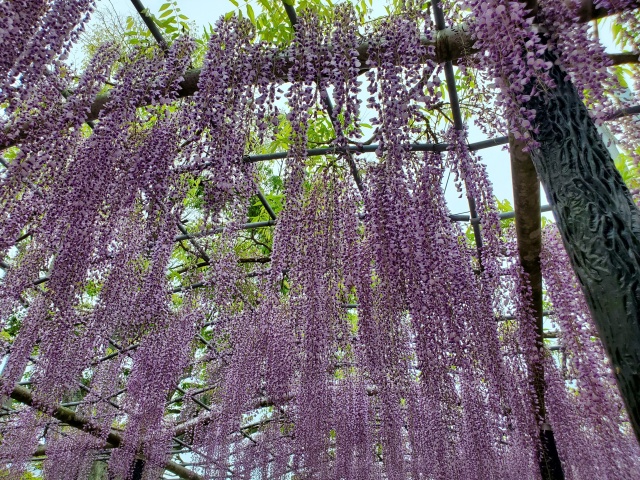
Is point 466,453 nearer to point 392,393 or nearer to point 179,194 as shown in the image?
point 392,393

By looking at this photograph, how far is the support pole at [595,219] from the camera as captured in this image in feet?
5.48

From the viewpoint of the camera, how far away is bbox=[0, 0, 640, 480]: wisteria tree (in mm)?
1963

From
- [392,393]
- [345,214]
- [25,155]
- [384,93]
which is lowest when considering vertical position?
[392,393]

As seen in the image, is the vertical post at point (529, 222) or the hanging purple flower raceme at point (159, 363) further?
the hanging purple flower raceme at point (159, 363)

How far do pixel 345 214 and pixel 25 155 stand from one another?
2138 mm

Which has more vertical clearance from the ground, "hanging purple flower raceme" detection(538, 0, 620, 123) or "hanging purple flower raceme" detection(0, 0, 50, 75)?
"hanging purple flower raceme" detection(0, 0, 50, 75)

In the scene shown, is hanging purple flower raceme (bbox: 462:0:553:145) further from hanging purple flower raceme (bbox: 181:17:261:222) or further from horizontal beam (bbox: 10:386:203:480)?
horizontal beam (bbox: 10:386:203:480)

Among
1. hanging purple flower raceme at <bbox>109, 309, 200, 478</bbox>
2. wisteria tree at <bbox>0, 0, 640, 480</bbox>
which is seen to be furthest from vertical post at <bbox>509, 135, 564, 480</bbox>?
hanging purple flower raceme at <bbox>109, 309, 200, 478</bbox>

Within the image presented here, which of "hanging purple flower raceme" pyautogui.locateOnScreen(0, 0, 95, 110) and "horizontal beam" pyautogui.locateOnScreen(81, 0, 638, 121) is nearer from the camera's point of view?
"hanging purple flower raceme" pyautogui.locateOnScreen(0, 0, 95, 110)

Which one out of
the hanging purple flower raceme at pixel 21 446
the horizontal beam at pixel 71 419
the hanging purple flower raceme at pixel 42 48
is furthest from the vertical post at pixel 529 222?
the hanging purple flower raceme at pixel 21 446

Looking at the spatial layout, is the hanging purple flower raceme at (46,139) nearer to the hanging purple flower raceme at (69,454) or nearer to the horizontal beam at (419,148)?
A: the horizontal beam at (419,148)

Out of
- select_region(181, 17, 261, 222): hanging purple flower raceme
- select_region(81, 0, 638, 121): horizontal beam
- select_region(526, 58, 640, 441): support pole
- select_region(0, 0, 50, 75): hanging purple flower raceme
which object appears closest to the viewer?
select_region(526, 58, 640, 441): support pole

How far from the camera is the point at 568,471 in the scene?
563 centimetres

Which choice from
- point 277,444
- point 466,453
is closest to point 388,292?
point 466,453
